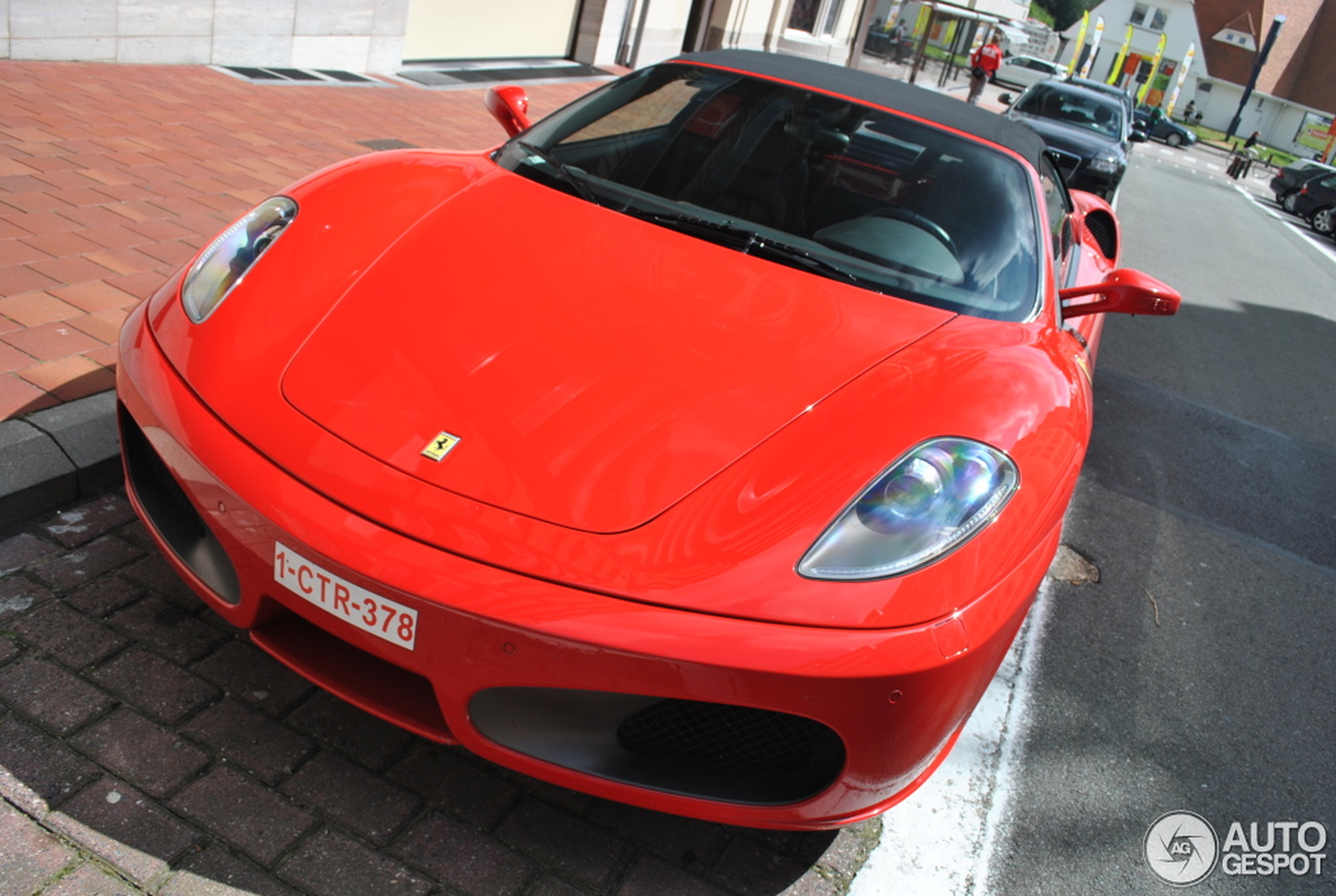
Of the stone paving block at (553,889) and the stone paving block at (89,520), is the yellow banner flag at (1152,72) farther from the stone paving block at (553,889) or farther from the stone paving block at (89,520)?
the stone paving block at (553,889)

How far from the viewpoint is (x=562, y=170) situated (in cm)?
295

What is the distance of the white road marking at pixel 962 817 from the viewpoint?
2.21m

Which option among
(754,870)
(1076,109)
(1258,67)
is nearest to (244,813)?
(754,870)

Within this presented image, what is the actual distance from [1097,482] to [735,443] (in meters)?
3.09

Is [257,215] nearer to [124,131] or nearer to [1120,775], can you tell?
[1120,775]

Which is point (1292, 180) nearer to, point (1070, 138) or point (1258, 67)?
point (1070, 138)

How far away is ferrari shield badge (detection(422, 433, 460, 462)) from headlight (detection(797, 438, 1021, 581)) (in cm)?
67

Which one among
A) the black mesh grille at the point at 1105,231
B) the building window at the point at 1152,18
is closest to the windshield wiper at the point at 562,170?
the black mesh grille at the point at 1105,231

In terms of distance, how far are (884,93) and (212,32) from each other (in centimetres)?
634

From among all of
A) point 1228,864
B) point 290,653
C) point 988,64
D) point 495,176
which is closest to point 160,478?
point 290,653

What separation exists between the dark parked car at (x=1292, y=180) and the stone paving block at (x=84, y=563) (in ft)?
86.1

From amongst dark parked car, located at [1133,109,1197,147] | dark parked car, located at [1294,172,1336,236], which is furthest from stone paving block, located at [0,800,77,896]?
dark parked car, located at [1133,109,1197,147]

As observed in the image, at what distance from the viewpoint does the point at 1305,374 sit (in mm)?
7656

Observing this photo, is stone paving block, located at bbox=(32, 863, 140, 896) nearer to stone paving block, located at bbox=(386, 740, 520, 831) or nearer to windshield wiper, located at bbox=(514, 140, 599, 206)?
stone paving block, located at bbox=(386, 740, 520, 831)
